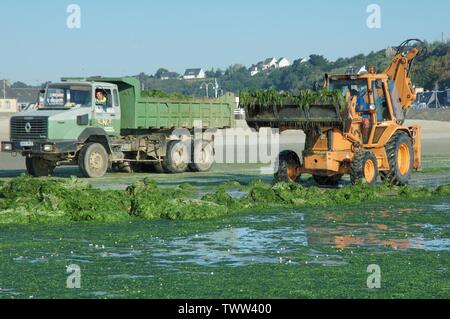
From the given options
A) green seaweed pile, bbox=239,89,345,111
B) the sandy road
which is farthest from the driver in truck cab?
green seaweed pile, bbox=239,89,345,111

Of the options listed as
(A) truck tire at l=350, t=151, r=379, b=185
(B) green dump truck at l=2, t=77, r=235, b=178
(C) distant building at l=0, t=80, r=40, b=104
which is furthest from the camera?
(C) distant building at l=0, t=80, r=40, b=104

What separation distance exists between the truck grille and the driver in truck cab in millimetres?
1590

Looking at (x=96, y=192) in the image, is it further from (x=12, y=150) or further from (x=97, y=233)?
(x=12, y=150)

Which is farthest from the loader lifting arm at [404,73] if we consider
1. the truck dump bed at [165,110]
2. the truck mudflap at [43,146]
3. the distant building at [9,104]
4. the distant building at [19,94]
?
the distant building at [19,94]

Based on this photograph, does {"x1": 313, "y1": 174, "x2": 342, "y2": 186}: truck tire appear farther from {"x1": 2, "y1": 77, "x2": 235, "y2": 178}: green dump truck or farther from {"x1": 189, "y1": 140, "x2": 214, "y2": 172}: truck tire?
{"x1": 189, "y1": 140, "x2": 214, "y2": 172}: truck tire

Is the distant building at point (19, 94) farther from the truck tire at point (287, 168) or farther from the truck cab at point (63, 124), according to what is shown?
the truck tire at point (287, 168)

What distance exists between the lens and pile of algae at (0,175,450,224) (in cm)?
1641

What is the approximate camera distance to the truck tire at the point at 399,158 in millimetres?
21672

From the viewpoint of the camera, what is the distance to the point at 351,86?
21328 mm

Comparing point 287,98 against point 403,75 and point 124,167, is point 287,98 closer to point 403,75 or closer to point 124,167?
point 403,75

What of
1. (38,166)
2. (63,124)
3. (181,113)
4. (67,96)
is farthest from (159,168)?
(63,124)

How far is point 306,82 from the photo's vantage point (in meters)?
162

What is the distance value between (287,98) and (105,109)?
7.13m

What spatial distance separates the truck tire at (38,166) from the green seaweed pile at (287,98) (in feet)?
25.3
